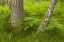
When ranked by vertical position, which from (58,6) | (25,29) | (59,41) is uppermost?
(58,6)

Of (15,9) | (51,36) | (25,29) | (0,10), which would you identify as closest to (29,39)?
(25,29)

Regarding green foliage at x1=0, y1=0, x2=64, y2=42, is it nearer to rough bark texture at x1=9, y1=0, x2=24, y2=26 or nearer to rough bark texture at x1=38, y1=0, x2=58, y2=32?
rough bark texture at x1=38, y1=0, x2=58, y2=32

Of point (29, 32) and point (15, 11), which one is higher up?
point (15, 11)

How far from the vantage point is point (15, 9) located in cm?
774

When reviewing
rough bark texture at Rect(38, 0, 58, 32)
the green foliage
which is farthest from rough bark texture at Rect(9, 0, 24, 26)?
rough bark texture at Rect(38, 0, 58, 32)

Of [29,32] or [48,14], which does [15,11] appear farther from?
[48,14]

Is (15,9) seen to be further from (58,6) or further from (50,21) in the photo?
(58,6)

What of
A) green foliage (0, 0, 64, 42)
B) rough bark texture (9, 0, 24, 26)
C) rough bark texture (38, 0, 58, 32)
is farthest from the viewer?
rough bark texture (9, 0, 24, 26)

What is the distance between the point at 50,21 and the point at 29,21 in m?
0.88

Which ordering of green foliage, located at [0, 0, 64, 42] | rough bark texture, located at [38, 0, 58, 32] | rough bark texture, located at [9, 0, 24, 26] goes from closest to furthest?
rough bark texture, located at [38, 0, 58, 32] → green foliage, located at [0, 0, 64, 42] → rough bark texture, located at [9, 0, 24, 26]

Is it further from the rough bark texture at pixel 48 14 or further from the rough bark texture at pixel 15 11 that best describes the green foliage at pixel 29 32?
the rough bark texture at pixel 15 11

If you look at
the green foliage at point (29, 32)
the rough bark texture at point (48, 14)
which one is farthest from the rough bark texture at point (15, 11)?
the rough bark texture at point (48, 14)

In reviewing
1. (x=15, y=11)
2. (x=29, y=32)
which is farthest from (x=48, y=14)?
(x=15, y=11)

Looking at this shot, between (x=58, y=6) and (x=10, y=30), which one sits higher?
(x=58, y=6)
